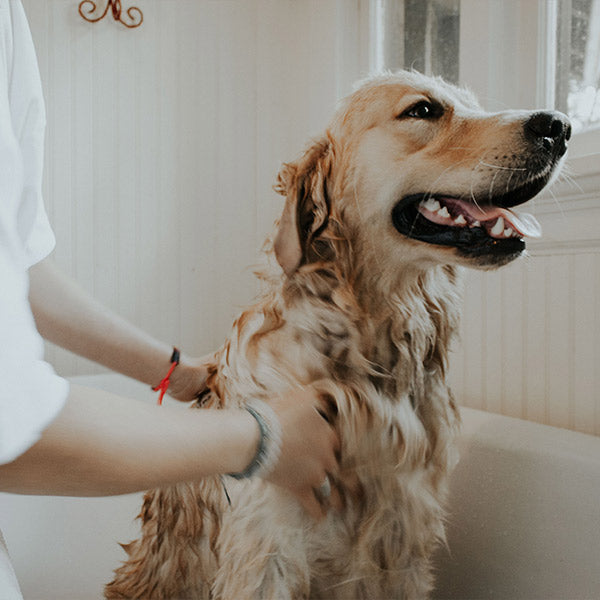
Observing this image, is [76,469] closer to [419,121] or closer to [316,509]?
[316,509]

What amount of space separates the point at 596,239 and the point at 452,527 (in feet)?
2.15

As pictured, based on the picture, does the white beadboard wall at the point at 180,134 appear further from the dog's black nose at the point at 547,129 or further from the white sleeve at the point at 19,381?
the white sleeve at the point at 19,381

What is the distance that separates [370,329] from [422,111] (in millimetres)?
320

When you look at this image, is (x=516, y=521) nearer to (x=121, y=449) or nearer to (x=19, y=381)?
(x=121, y=449)

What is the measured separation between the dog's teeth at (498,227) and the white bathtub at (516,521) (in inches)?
18.9

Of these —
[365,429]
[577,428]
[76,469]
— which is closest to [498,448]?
[577,428]

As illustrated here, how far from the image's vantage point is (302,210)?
2.66 ft

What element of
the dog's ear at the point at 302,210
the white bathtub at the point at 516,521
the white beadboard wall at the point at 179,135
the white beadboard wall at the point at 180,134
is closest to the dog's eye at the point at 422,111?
the dog's ear at the point at 302,210

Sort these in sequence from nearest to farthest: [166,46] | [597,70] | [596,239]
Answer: [596,239]
[597,70]
[166,46]

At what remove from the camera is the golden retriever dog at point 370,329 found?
2.42ft

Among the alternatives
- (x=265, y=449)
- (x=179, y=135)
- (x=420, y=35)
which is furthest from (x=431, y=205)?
(x=179, y=135)

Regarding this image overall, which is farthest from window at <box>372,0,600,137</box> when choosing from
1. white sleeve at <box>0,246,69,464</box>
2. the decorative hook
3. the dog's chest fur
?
white sleeve at <box>0,246,69,464</box>

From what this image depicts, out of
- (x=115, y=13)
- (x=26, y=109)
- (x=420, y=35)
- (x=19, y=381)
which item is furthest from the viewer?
(x=115, y=13)

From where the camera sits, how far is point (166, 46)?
2.13m
